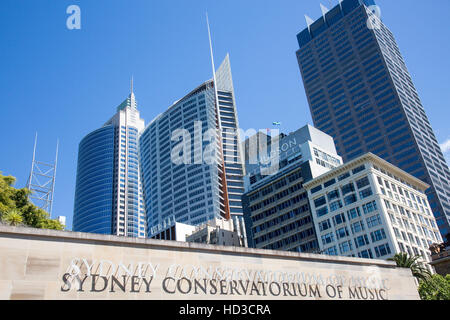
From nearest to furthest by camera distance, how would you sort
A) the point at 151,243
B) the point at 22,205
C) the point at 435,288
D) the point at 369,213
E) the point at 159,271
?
the point at 159,271 → the point at 151,243 → the point at 22,205 → the point at 435,288 → the point at 369,213

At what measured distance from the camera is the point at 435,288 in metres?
54.7

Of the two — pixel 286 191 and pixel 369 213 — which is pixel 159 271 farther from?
pixel 286 191

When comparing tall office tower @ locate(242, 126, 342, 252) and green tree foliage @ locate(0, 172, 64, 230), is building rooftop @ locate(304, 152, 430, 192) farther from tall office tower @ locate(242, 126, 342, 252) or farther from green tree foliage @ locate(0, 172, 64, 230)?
green tree foliage @ locate(0, 172, 64, 230)

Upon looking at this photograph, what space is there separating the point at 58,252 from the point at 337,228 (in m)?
84.9

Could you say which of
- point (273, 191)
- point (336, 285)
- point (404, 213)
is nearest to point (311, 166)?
point (273, 191)

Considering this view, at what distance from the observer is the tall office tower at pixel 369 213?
86.6 meters

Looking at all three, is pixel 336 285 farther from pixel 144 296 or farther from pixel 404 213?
pixel 404 213

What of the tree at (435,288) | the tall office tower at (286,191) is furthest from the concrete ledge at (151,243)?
the tall office tower at (286,191)

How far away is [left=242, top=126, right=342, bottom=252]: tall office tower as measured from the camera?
4139 inches

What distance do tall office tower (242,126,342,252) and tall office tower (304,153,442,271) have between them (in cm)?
480

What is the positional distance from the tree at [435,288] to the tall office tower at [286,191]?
42923 mm

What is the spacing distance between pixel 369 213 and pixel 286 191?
1060 inches

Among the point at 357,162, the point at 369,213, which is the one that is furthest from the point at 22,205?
the point at 357,162
